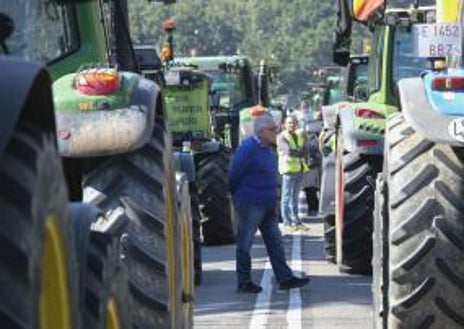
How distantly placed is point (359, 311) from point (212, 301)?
58.9 inches

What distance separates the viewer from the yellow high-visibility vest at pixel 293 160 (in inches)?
812

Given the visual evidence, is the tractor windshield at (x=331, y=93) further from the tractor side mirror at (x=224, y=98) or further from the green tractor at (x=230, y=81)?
the tractor side mirror at (x=224, y=98)

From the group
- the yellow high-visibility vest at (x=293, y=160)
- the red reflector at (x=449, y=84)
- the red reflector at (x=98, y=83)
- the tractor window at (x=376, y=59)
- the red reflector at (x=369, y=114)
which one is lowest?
the yellow high-visibility vest at (x=293, y=160)

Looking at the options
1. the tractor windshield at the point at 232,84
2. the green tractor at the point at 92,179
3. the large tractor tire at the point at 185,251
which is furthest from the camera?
the tractor windshield at the point at 232,84

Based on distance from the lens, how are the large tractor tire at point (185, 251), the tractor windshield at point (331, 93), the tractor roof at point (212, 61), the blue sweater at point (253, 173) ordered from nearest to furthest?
the large tractor tire at point (185, 251) → the blue sweater at point (253, 173) → the tractor roof at point (212, 61) → the tractor windshield at point (331, 93)

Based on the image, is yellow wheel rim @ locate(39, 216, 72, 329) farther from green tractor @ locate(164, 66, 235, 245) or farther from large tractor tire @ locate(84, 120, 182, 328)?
green tractor @ locate(164, 66, 235, 245)

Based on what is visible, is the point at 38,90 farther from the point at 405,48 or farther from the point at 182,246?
the point at 405,48

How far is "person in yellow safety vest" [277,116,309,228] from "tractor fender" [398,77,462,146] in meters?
13.3

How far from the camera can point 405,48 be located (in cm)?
1416

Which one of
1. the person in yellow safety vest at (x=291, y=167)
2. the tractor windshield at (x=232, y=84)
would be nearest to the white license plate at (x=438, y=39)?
the person in yellow safety vest at (x=291, y=167)

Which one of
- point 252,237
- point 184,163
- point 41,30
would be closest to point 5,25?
point 41,30

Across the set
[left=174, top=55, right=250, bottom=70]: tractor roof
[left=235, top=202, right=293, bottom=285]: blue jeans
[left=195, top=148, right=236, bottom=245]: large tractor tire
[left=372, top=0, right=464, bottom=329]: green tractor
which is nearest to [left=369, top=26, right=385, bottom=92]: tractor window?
[left=235, top=202, right=293, bottom=285]: blue jeans

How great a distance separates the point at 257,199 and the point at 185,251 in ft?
15.9

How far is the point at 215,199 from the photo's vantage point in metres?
17.0
